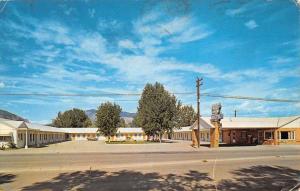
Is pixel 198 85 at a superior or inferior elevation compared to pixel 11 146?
superior

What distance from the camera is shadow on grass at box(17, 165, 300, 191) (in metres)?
14.9

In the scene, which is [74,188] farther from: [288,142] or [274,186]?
[288,142]

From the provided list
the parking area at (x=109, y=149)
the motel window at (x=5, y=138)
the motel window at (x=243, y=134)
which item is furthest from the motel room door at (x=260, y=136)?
the motel window at (x=5, y=138)

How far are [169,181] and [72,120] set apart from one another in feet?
380

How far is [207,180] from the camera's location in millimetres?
16625

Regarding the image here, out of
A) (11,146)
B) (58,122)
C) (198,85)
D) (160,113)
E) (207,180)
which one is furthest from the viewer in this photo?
(58,122)

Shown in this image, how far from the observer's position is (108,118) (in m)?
75.5

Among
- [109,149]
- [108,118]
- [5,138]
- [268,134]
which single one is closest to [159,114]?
[108,118]

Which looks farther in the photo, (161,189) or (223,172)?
(223,172)

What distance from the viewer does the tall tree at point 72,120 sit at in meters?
127

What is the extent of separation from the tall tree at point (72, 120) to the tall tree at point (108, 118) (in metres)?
53.5

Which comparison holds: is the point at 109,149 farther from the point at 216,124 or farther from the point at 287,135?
the point at 287,135

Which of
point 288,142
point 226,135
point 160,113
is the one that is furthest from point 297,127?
point 160,113

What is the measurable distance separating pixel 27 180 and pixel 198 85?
32.4 meters
